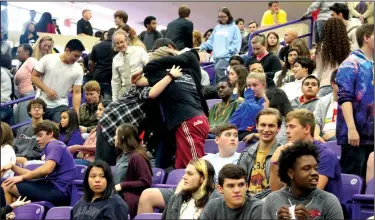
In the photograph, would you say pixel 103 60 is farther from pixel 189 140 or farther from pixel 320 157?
pixel 320 157

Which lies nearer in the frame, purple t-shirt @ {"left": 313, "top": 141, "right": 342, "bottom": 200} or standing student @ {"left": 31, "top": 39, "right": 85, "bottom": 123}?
purple t-shirt @ {"left": 313, "top": 141, "right": 342, "bottom": 200}

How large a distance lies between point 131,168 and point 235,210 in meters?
1.56

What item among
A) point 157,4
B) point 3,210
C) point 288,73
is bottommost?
point 3,210

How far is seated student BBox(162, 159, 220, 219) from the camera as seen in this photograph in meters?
5.43

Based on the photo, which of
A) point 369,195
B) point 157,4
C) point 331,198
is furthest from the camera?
point 157,4

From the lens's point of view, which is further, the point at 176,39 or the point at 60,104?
the point at 176,39

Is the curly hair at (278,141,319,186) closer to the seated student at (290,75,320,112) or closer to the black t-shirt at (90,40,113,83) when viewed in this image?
the seated student at (290,75,320,112)

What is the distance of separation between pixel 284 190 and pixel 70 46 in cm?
441

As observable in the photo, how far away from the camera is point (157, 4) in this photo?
16.4 meters

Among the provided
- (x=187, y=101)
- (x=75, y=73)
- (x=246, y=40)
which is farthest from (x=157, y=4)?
(x=187, y=101)

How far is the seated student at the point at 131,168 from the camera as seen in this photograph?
632 cm

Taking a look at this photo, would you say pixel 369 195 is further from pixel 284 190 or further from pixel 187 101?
pixel 187 101

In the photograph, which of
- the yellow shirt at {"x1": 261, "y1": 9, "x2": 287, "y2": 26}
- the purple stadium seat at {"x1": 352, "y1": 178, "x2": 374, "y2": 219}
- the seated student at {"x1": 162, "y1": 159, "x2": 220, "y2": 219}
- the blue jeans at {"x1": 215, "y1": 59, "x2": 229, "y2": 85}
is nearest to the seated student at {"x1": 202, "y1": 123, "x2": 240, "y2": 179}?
the seated student at {"x1": 162, "y1": 159, "x2": 220, "y2": 219}

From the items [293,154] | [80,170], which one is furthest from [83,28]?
[293,154]
